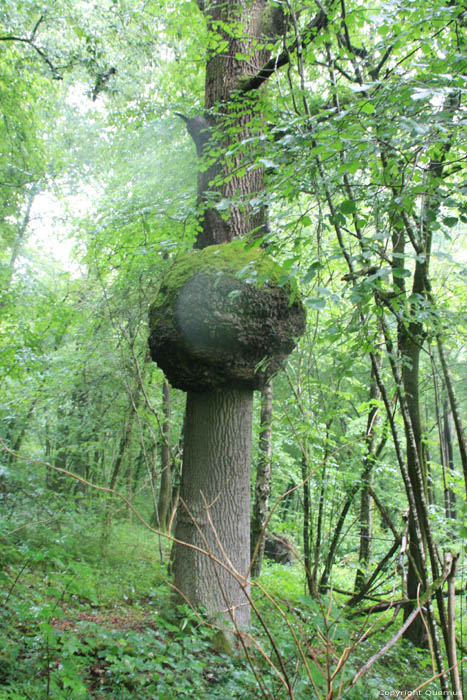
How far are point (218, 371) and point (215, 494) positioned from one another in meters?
1.11

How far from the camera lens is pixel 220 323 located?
332cm

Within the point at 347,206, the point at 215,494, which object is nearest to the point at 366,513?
the point at 215,494

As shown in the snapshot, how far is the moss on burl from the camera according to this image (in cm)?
336

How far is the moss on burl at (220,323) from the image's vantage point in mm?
3355

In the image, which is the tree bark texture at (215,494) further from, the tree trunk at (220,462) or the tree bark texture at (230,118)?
the tree bark texture at (230,118)

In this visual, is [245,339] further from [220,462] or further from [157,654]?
[157,654]

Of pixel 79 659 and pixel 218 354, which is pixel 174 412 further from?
pixel 79 659

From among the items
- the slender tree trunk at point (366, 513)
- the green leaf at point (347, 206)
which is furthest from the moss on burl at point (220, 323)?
the slender tree trunk at point (366, 513)

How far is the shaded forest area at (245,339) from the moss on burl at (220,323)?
2 centimetres

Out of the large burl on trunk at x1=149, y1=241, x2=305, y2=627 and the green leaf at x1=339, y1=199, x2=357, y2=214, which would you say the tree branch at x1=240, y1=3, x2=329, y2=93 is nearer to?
the green leaf at x1=339, y1=199, x2=357, y2=214

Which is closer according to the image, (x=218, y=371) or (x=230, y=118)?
(x=218, y=371)

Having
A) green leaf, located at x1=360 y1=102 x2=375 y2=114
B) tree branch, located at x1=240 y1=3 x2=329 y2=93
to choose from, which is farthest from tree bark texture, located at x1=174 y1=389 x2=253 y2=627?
tree branch, located at x1=240 y1=3 x2=329 y2=93

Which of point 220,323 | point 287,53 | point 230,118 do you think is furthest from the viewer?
point 230,118

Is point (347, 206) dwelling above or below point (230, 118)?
below
